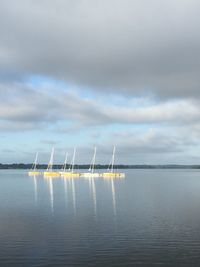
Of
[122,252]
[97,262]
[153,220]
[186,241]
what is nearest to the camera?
[97,262]

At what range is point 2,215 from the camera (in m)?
68.2

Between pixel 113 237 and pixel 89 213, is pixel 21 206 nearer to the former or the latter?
pixel 89 213

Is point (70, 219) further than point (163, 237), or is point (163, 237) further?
point (70, 219)

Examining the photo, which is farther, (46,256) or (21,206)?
(21,206)

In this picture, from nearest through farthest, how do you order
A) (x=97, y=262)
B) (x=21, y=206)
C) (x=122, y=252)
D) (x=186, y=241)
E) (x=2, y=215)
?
(x=97, y=262) < (x=122, y=252) < (x=186, y=241) < (x=2, y=215) < (x=21, y=206)

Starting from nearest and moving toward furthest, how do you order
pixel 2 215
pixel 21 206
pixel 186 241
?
1. pixel 186 241
2. pixel 2 215
3. pixel 21 206

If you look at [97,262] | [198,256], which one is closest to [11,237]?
[97,262]

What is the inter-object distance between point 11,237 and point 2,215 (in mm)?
20370

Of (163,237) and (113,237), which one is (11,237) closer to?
(113,237)

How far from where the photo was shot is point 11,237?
4869 cm

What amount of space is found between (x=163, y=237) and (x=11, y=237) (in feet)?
59.5

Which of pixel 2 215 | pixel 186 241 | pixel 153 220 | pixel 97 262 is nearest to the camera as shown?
pixel 97 262

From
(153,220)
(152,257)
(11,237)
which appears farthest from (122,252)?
(153,220)

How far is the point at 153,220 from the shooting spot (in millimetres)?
61281
